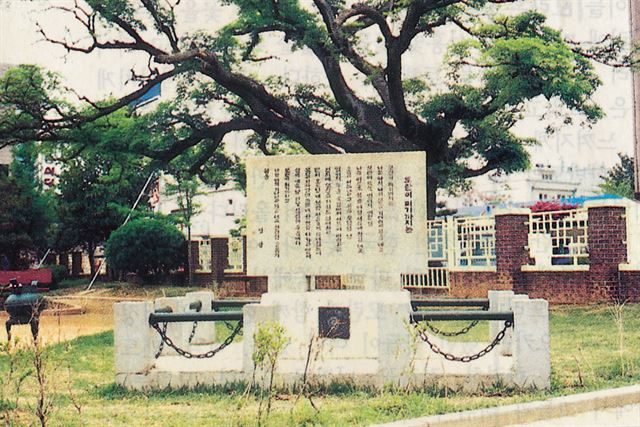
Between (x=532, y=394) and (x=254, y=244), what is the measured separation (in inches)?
136

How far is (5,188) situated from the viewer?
94.3ft

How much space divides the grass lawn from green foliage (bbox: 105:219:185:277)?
58.2 feet

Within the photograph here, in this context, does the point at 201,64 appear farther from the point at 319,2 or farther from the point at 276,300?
the point at 276,300

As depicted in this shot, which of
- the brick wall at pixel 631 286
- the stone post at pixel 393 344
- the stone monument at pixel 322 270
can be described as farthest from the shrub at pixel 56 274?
the stone post at pixel 393 344

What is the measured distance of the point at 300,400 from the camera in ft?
24.0

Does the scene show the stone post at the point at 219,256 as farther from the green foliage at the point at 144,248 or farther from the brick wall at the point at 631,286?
the brick wall at the point at 631,286

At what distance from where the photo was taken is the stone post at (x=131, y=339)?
8.20 m

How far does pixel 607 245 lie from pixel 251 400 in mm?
11087

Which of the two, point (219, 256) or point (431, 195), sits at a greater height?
point (431, 195)

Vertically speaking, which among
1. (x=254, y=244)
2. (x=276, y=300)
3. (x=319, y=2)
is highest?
(x=319, y=2)

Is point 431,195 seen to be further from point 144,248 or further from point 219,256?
point 144,248

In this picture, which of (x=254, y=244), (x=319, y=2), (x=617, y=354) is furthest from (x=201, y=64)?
(x=617, y=354)

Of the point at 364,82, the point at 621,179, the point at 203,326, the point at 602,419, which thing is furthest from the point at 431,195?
the point at 621,179

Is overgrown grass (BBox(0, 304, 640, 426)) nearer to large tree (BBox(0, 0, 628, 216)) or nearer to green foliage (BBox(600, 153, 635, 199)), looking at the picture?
large tree (BBox(0, 0, 628, 216))
